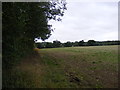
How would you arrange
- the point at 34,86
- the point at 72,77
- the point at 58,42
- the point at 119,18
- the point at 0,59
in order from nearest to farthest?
the point at 0,59 < the point at 34,86 < the point at 72,77 < the point at 119,18 < the point at 58,42

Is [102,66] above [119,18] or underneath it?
underneath

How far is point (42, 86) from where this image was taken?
6.11 metres

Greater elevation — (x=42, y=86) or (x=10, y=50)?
(x=10, y=50)

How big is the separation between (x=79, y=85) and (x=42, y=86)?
1702mm

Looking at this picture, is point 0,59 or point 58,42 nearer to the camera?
point 0,59

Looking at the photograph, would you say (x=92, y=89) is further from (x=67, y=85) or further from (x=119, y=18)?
(x=119, y=18)

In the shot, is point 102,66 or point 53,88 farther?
point 102,66

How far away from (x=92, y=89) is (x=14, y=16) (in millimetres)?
4219

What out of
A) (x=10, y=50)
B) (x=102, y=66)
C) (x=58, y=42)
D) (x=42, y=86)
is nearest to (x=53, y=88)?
(x=42, y=86)

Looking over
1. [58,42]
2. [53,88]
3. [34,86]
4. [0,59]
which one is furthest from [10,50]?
[58,42]

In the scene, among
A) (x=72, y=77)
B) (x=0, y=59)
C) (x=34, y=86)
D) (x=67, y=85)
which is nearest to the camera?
(x=0, y=59)

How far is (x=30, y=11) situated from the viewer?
7.09 m

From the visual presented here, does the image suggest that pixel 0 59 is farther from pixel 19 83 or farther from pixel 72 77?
pixel 72 77

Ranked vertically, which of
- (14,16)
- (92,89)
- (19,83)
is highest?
(14,16)
